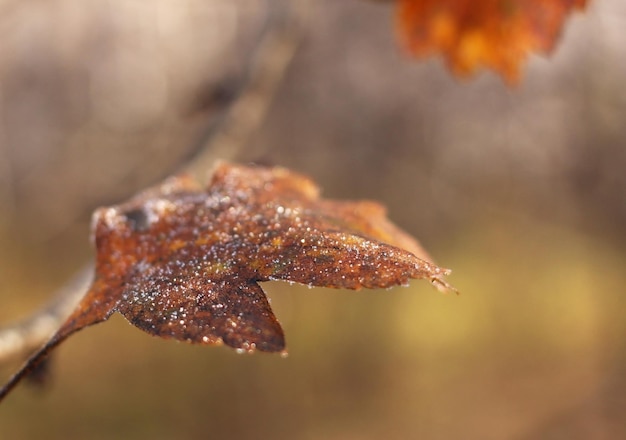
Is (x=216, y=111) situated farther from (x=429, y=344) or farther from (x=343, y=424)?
(x=429, y=344)

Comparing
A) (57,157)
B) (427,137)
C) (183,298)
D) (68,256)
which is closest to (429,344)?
(427,137)

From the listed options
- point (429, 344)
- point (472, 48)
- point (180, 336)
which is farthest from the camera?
point (429, 344)

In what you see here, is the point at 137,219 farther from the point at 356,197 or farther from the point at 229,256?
the point at 356,197

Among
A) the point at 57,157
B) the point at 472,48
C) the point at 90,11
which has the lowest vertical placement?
the point at 472,48

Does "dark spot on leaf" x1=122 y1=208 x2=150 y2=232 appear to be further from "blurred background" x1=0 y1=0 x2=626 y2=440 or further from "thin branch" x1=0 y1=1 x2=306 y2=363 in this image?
"blurred background" x1=0 y1=0 x2=626 y2=440

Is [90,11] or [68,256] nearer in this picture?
[68,256]

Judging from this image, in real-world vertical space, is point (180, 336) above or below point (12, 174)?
below
